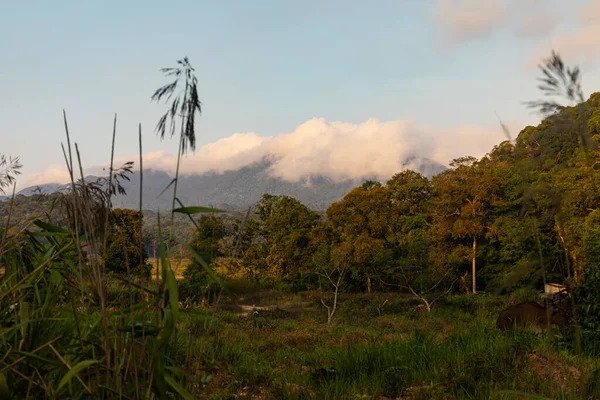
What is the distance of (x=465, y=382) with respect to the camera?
11.6ft

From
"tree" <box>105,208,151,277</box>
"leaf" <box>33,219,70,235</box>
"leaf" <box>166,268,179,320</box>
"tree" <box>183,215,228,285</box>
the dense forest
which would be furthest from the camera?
the dense forest

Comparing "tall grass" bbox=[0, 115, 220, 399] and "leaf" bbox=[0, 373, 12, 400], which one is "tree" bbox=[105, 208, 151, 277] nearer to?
"tall grass" bbox=[0, 115, 220, 399]

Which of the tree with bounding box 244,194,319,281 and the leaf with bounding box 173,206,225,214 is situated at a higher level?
the leaf with bounding box 173,206,225,214

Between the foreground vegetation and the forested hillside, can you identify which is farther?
the forested hillside

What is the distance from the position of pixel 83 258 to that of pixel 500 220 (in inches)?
1336

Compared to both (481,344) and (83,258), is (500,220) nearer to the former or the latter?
(481,344)

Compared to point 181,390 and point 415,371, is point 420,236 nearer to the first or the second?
point 415,371

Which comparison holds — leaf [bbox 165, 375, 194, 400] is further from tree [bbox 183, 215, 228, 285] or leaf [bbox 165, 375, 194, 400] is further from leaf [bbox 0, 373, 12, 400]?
leaf [bbox 0, 373, 12, 400]

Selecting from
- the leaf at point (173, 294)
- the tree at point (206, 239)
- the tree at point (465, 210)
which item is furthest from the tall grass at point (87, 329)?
the tree at point (465, 210)

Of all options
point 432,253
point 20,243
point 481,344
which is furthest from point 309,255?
point 20,243

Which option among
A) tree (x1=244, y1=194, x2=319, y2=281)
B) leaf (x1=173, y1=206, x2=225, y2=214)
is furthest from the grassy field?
tree (x1=244, y1=194, x2=319, y2=281)

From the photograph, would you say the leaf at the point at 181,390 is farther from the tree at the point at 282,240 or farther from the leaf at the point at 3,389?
the tree at the point at 282,240

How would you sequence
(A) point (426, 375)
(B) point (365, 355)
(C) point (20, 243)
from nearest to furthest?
(C) point (20, 243) → (A) point (426, 375) → (B) point (365, 355)

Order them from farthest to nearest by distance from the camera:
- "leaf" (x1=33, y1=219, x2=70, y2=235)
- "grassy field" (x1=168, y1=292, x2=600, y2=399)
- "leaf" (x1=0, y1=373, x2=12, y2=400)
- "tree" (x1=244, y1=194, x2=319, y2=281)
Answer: "tree" (x1=244, y1=194, x2=319, y2=281) < "grassy field" (x1=168, y1=292, x2=600, y2=399) < "leaf" (x1=33, y1=219, x2=70, y2=235) < "leaf" (x1=0, y1=373, x2=12, y2=400)
